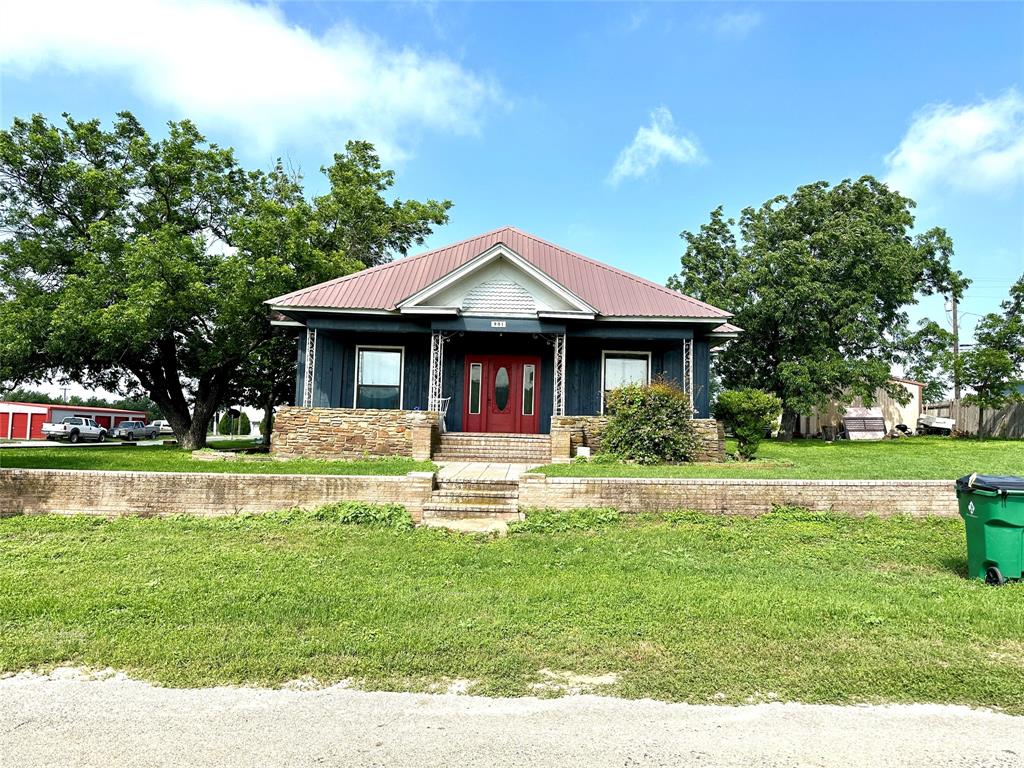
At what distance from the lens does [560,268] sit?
17.3 m

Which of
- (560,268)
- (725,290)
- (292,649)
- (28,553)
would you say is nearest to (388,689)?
(292,649)

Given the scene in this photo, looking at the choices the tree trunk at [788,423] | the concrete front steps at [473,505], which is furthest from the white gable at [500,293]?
the tree trunk at [788,423]

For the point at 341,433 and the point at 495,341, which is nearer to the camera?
the point at 341,433

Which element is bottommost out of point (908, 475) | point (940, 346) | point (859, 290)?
point (908, 475)

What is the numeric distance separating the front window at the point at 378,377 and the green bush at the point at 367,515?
788 cm

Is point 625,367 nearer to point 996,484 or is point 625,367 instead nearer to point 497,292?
point 497,292

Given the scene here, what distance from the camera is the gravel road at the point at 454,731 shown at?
2861 mm

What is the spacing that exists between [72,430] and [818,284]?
3933cm

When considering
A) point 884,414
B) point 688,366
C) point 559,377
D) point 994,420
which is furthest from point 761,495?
point 884,414

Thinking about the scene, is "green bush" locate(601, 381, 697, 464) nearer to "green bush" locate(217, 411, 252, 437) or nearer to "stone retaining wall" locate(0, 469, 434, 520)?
"stone retaining wall" locate(0, 469, 434, 520)

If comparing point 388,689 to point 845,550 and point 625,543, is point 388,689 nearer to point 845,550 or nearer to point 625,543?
point 625,543

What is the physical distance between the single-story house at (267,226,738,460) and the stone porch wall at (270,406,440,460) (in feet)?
3.58

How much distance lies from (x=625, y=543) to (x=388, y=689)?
13.4 ft

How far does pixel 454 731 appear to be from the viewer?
309cm
